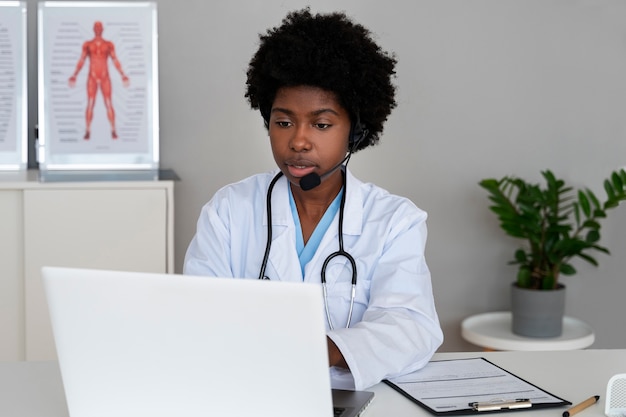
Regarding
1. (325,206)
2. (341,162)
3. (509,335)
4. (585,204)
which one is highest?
(341,162)

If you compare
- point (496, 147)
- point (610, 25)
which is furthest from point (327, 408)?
point (610, 25)

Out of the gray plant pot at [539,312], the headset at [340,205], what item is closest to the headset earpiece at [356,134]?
the headset at [340,205]

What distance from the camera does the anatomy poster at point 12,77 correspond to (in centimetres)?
324

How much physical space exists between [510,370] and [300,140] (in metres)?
0.60

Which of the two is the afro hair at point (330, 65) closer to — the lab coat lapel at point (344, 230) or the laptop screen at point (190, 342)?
the lab coat lapel at point (344, 230)

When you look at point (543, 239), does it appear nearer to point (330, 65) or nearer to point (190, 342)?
point (330, 65)

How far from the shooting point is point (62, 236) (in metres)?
3.05

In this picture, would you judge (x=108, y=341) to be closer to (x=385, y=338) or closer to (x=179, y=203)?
(x=385, y=338)

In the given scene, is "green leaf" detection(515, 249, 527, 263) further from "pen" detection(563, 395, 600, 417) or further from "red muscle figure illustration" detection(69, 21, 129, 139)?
"pen" detection(563, 395, 600, 417)

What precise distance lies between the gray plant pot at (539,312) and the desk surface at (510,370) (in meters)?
1.64

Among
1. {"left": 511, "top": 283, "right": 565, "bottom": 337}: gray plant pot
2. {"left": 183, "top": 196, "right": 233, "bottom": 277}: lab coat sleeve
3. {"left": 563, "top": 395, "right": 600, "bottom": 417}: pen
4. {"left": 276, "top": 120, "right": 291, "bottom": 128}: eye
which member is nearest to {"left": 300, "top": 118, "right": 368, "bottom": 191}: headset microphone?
{"left": 276, "top": 120, "right": 291, "bottom": 128}: eye

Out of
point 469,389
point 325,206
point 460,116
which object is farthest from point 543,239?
point 469,389

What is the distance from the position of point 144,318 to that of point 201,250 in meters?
0.83

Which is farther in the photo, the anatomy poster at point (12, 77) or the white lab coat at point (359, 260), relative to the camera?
the anatomy poster at point (12, 77)
